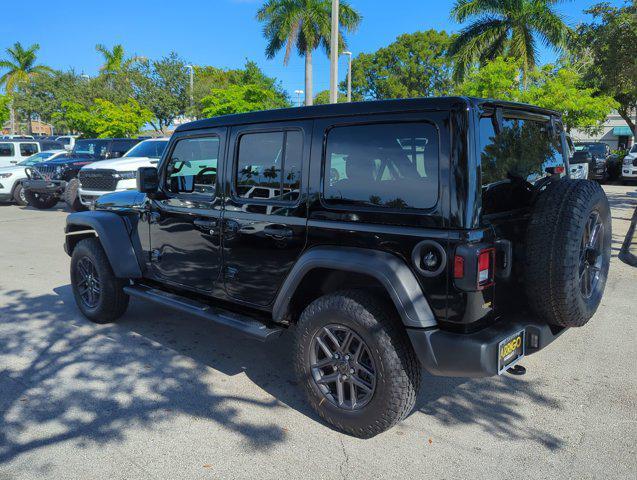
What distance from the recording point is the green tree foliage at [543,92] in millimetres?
21125

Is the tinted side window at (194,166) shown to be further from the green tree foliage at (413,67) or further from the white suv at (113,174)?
the green tree foliage at (413,67)

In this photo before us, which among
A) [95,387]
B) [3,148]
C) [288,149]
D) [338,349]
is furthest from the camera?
[3,148]

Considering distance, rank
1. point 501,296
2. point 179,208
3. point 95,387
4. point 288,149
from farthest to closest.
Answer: point 179,208 < point 95,387 < point 288,149 < point 501,296

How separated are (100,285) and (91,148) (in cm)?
1241

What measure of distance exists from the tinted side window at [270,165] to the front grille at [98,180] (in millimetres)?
Result: 8735

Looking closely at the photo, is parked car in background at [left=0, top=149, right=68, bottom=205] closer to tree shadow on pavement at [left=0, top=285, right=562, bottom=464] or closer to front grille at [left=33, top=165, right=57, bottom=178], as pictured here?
front grille at [left=33, top=165, right=57, bottom=178]

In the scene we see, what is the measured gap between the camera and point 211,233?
3934 mm

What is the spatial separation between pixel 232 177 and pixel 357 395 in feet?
5.69

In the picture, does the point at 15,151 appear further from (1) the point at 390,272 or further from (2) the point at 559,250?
(2) the point at 559,250

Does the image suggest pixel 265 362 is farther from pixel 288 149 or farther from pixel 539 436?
pixel 539 436

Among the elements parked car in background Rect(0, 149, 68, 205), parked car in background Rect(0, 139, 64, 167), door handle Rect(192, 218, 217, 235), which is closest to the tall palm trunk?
parked car in background Rect(0, 139, 64, 167)

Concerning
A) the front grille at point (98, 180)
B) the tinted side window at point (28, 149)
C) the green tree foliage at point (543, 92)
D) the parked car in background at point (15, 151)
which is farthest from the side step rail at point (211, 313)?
the green tree foliage at point (543, 92)

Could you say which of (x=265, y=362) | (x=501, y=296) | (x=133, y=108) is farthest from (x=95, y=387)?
(x=133, y=108)

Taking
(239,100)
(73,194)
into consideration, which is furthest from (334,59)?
(73,194)
